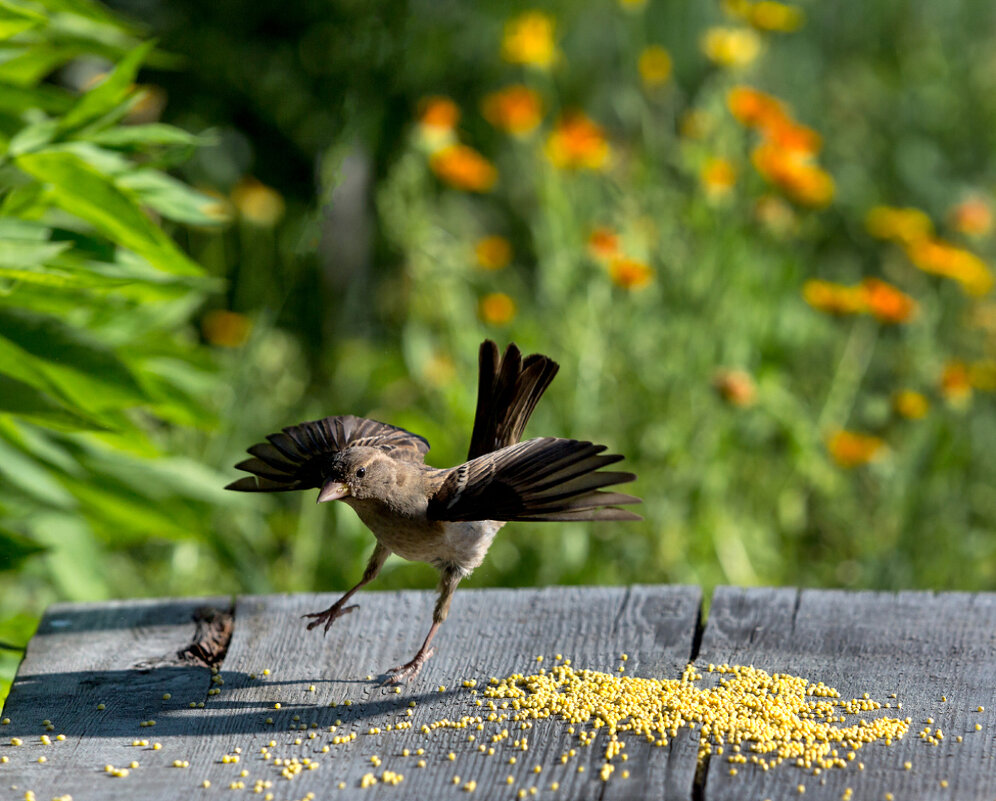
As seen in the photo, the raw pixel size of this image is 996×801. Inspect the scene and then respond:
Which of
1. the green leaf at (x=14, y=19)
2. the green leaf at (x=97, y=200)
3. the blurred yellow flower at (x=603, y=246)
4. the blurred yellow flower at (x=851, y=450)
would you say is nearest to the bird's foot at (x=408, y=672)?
the green leaf at (x=97, y=200)

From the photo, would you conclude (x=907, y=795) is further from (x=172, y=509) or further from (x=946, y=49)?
(x=946, y=49)

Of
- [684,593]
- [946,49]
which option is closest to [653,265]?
[684,593]

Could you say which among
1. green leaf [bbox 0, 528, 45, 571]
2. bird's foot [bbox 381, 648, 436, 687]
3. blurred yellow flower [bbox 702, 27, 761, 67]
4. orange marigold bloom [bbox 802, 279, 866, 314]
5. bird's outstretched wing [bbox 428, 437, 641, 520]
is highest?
blurred yellow flower [bbox 702, 27, 761, 67]

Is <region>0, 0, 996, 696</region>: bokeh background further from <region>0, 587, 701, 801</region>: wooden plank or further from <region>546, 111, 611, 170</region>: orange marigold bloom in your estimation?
<region>0, 587, 701, 801</region>: wooden plank

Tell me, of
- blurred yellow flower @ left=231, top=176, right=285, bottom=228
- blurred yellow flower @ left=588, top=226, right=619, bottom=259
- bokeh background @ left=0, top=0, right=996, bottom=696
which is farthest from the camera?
blurred yellow flower @ left=231, top=176, right=285, bottom=228

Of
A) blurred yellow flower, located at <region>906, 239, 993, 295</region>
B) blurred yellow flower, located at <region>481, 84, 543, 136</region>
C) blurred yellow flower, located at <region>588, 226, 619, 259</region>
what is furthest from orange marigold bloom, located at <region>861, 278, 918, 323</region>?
blurred yellow flower, located at <region>481, 84, 543, 136</region>

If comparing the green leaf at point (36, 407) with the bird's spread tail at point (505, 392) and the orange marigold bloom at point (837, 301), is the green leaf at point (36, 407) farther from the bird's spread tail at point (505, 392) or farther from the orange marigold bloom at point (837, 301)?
the orange marigold bloom at point (837, 301)

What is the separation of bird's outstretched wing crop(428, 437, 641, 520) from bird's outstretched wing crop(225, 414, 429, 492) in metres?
0.29

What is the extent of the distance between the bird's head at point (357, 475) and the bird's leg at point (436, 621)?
25cm

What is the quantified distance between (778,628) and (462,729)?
0.79m

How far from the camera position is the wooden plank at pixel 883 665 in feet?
6.50

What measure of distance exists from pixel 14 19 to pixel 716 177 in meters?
2.27

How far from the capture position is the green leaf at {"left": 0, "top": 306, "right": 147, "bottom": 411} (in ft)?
9.12

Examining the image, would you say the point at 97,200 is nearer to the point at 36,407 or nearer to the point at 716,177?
the point at 36,407
